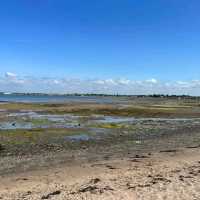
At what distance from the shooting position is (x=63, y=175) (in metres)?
13.7

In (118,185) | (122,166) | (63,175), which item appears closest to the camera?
(118,185)

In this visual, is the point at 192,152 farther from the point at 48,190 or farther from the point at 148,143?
the point at 48,190

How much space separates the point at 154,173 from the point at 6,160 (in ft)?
25.4

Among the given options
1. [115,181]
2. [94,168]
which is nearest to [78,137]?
[94,168]

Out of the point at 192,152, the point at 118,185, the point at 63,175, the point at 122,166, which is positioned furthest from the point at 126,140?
the point at 118,185

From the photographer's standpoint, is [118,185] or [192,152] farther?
[192,152]

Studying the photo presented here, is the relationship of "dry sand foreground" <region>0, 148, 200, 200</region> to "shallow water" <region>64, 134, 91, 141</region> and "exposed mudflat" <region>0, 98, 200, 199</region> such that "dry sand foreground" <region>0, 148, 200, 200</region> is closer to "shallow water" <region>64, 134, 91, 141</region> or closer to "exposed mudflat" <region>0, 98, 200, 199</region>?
"exposed mudflat" <region>0, 98, 200, 199</region>

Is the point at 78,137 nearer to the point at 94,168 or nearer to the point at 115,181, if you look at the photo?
the point at 94,168

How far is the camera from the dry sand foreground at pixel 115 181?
1029 centimetres

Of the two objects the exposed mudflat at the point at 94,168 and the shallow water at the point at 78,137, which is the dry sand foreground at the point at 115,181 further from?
the shallow water at the point at 78,137

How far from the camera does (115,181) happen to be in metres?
12.1

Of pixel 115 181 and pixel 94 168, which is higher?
pixel 115 181

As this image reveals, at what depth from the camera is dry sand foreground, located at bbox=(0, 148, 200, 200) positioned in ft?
33.8

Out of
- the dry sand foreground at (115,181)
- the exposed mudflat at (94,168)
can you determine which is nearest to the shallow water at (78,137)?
the exposed mudflat at (94,168)
